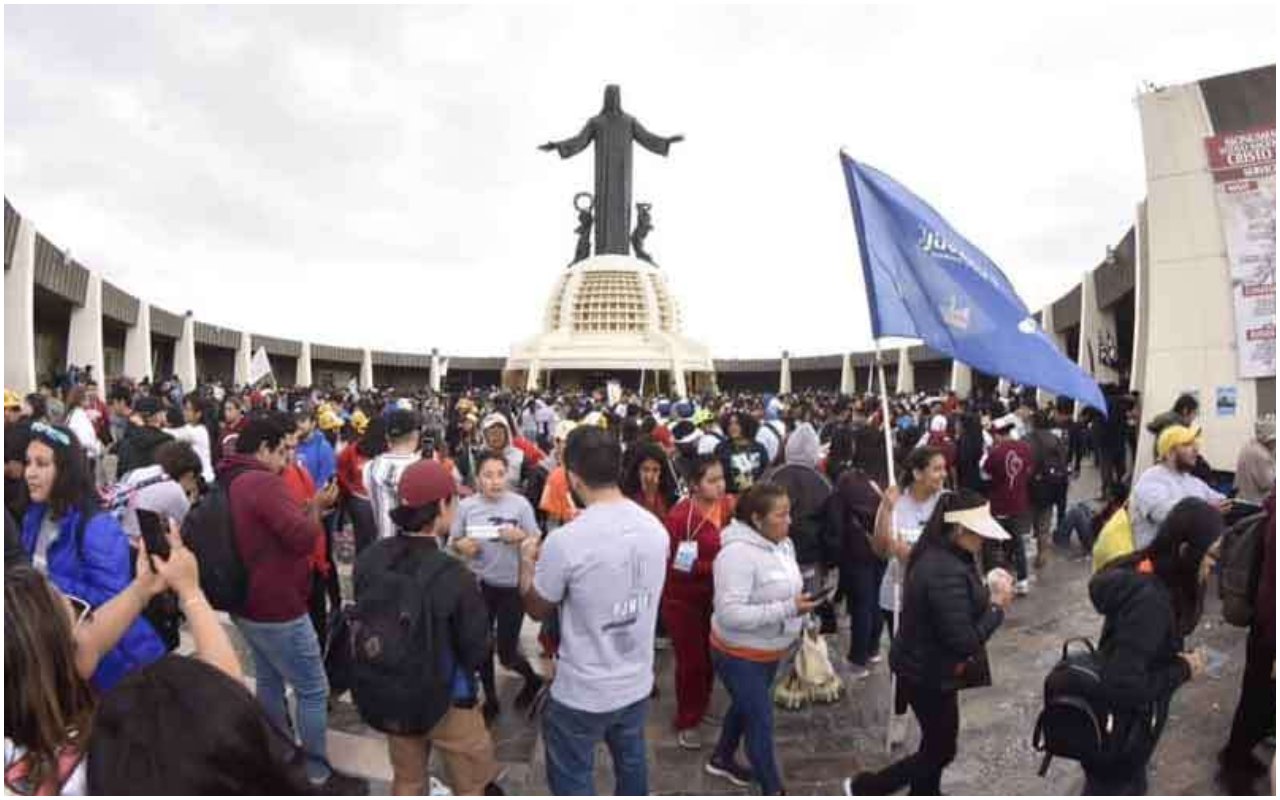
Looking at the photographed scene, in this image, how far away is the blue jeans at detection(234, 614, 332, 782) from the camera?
363 centimetres

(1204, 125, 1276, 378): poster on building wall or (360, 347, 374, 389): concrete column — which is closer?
(1204, 125, 1276, 378): poster on building wall

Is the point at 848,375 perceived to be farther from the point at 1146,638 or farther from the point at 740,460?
the point at 1146,638

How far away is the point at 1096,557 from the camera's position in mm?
3830

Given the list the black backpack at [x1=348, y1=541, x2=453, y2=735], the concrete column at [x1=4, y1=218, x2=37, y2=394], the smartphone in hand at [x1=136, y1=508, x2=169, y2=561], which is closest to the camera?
the smartphone in hand at [x1=136, y1=508, x2=169, y2=561]

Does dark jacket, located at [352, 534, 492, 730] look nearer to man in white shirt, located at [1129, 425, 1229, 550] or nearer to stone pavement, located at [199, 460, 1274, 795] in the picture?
stone pavement, located at [199, 460, 1274, 795]

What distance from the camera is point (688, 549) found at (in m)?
4.20

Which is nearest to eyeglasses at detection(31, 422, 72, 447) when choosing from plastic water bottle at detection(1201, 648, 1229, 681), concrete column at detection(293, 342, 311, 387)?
plastic water bottle at detection(1201, 648, 1229, 681)

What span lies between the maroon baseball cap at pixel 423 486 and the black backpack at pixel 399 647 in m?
0.18

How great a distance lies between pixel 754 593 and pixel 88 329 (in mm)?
25831

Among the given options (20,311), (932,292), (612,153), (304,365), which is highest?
(612,153)

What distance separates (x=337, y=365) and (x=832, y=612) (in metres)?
54.1

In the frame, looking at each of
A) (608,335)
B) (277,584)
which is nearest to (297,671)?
(277,584)

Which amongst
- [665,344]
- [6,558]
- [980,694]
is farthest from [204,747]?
[665,344]

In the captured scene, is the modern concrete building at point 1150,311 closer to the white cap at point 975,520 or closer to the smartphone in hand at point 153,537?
the white cap at point 975,520
